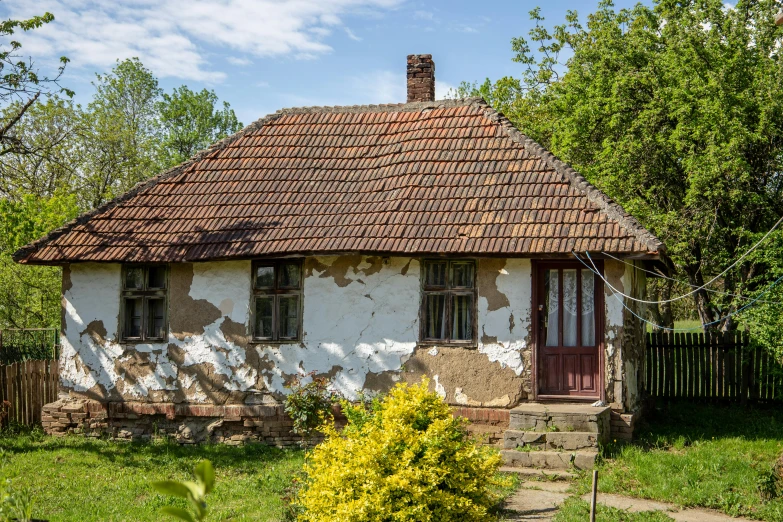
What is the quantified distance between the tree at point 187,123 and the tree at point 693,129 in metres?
25.9

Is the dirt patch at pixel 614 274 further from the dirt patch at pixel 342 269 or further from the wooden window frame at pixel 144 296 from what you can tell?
the wooden window frame at pixel 144 296

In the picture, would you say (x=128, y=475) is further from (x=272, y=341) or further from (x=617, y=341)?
(x=617, y=341)

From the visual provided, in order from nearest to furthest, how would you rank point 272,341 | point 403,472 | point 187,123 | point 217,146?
point 403,472 < point 272,341 < point 217,146 < point 187,123

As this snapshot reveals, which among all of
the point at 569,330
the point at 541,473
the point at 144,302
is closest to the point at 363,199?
the point at 569,330

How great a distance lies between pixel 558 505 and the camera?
8.41 m

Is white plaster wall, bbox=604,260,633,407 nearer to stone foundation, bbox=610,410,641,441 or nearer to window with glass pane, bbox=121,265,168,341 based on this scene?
stone foundation, bbox=610,410,641,441

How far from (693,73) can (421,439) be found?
1234 centimetres

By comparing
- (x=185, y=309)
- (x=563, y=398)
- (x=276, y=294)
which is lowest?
(x=563, y=398)

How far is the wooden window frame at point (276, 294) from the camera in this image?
1218 centimetres

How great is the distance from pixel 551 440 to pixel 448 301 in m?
2.59

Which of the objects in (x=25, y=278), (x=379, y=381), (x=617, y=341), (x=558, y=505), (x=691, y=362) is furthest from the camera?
(x=25, y=278)

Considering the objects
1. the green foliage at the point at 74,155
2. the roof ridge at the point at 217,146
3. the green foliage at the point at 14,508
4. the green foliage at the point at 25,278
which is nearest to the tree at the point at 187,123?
the green foliage at the point at 74,155

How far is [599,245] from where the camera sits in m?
10.6

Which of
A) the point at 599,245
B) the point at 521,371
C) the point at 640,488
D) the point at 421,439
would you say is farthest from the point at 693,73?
the point at 421,439
